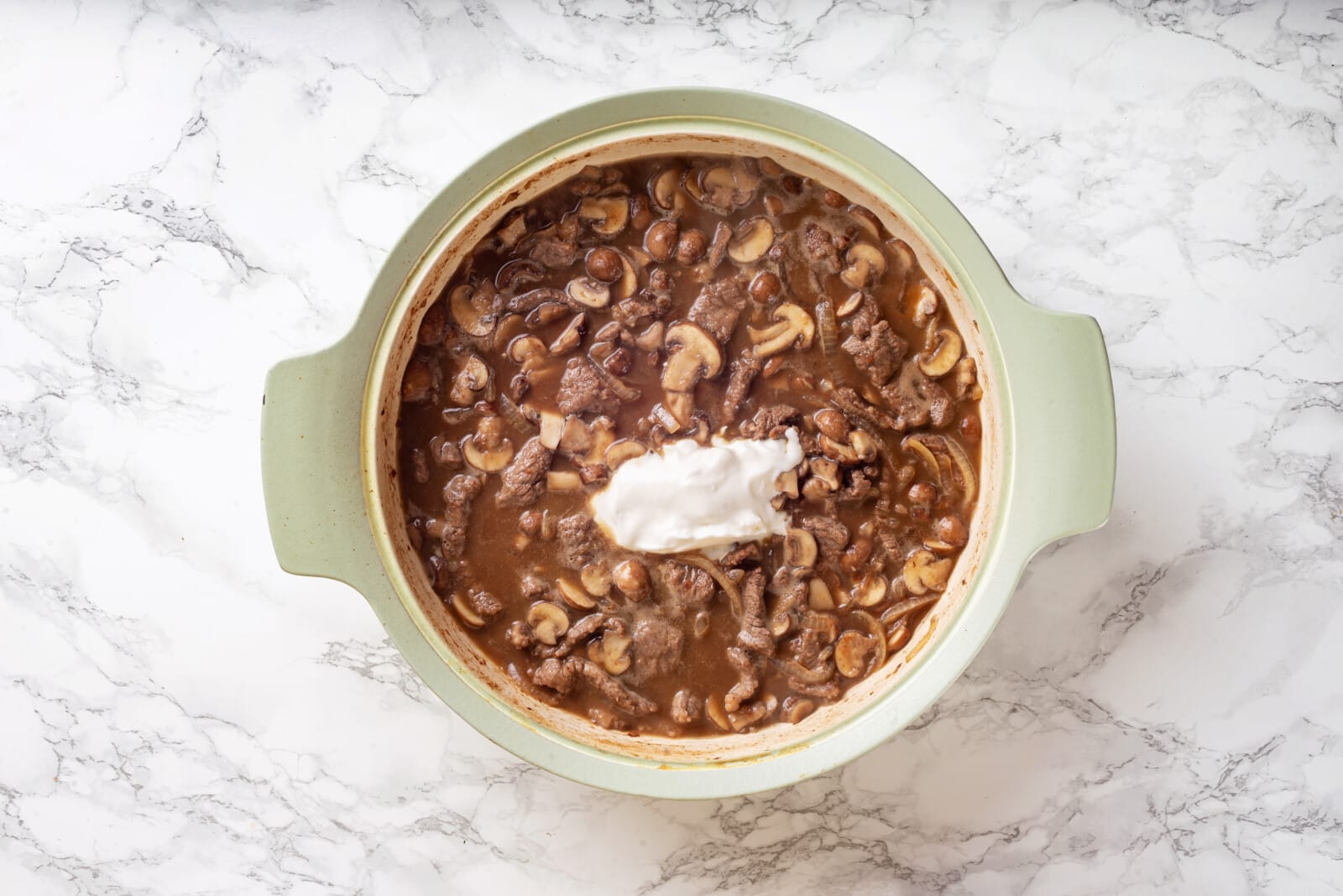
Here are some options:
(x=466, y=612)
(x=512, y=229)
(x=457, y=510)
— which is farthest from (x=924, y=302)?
(x=466, y=612)

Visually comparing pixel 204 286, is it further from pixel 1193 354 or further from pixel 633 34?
pixel 1193 354

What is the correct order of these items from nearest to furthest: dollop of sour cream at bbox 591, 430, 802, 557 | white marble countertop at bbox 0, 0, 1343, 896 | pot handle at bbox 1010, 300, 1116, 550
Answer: pot handle at bbox 1010, 300, 1116, 550
dollop of sour cream at bbox 591, 430, 802, 557
white marble countertop at bbox 0, 0, 1343, 896

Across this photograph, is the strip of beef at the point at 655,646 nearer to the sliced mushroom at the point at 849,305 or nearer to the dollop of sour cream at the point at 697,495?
the dollop of sour cream at the point at 697,495

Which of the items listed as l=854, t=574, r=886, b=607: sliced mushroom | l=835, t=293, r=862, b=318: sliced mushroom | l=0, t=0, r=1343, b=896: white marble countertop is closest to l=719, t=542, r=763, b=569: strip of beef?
l=854, t=574, r=886, b=607: sliced mushroom

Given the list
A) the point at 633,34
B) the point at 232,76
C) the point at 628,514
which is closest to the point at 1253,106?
the point at 633,34

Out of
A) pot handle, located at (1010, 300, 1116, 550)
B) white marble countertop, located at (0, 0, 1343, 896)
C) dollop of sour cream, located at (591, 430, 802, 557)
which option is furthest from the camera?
white marble countertop, located at (0, 0, 1343, 896)

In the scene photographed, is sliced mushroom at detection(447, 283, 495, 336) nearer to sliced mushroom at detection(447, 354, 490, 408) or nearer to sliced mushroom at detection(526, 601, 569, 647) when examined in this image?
sliced mushroom at detection(447, 354, 490, 408)

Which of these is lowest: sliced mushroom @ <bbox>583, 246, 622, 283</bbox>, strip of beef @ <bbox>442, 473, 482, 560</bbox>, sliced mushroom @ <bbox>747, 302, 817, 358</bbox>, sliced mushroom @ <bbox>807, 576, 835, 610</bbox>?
sliced mushroom @ <bbox>807, 576, 835, 610</bbox>
